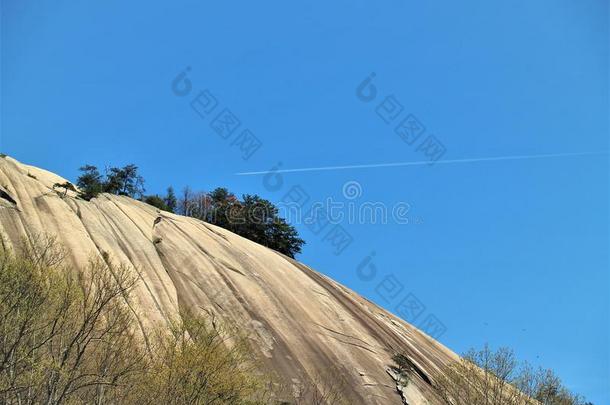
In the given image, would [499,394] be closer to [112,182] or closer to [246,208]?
[246,208]

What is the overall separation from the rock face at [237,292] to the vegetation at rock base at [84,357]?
5.67m

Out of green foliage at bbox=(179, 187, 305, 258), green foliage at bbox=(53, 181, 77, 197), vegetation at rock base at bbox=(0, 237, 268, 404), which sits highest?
green foliage at bbox=(179, 187, 305, 258)

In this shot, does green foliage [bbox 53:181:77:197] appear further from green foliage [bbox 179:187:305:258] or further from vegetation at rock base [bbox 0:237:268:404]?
green foliage [bbox 179:187:305:258]

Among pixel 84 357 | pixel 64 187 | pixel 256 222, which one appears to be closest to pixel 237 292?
pixel 84 357

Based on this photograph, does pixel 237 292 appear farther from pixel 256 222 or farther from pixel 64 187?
pixel 256 222

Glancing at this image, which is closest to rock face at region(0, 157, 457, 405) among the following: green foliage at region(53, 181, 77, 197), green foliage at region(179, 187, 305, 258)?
green foliage at region(53, 181, 77, 197)

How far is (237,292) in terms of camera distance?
34.2m

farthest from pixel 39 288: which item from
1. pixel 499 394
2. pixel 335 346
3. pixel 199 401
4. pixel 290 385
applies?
pixel 499 394

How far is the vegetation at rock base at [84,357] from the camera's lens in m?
18.7

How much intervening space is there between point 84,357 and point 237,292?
44.2 ft

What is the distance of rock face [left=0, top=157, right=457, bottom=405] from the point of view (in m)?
30.3

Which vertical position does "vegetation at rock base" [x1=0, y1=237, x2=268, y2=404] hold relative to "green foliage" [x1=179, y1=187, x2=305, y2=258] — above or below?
below

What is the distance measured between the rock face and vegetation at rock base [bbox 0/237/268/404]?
5671 millimetres

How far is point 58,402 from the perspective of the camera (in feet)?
59.7
